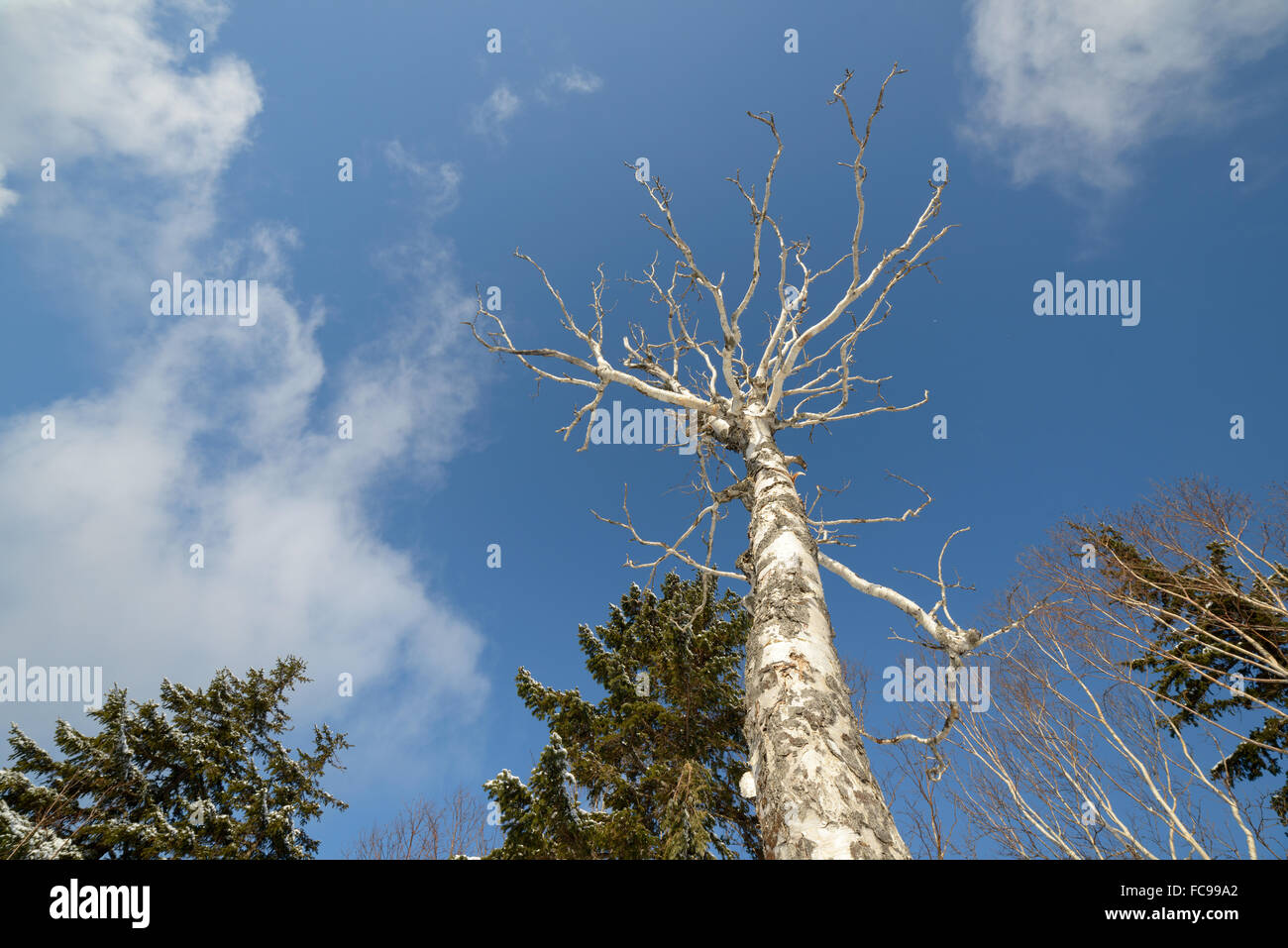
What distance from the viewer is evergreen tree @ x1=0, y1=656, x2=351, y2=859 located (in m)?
10.4

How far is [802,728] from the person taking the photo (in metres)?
2.29

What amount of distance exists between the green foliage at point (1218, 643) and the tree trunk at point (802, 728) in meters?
8.87

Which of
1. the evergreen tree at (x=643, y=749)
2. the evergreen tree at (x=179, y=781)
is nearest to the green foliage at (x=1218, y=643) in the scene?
the evergreen tree at (x=643, y=749)

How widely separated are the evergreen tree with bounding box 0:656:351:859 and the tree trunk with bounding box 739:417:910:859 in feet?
41.7

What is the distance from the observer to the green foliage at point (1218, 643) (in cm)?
852

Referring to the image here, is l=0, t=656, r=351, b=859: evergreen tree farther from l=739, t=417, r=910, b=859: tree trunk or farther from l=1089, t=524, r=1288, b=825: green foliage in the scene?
l=1089, t=524, r=1288, b=825: green foliage

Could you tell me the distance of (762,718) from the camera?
8.05ft

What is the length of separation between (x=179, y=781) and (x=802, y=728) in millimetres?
16953

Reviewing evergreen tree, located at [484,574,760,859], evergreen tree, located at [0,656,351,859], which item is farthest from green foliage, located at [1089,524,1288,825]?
evergreen tree, located at [0,656,351,859]

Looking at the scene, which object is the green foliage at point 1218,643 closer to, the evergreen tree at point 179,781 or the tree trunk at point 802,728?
the tree trunk at point 802,728

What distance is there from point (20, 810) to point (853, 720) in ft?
54.4
